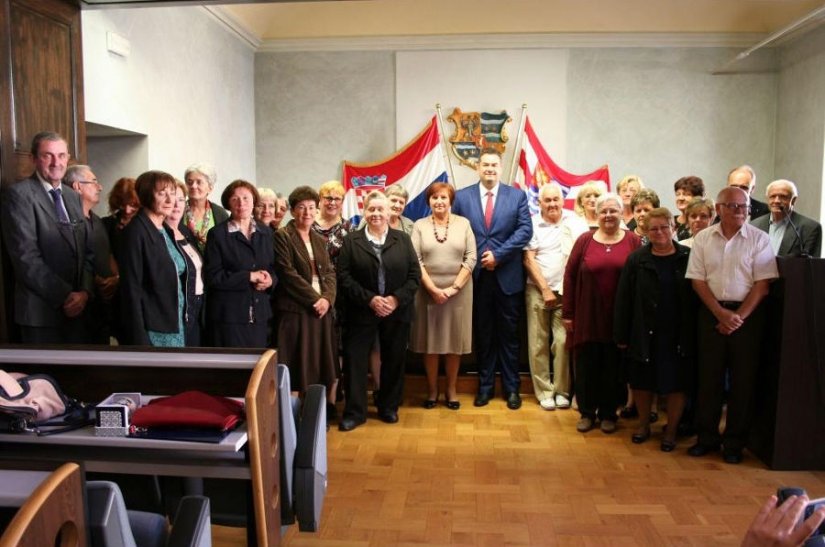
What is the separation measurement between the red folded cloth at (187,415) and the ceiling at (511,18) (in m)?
5.49

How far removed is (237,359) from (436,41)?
5773 millimetres

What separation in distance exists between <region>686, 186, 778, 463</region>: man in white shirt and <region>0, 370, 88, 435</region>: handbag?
111 inches

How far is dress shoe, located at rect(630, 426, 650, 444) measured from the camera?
3.78 meters

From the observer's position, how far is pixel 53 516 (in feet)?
3.48

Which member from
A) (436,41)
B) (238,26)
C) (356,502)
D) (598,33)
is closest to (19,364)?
(356,502)

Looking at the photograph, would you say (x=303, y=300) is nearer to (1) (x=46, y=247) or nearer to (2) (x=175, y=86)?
(1) (x=46, y=247)

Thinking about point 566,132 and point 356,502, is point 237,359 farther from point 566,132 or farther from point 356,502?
point 566,132

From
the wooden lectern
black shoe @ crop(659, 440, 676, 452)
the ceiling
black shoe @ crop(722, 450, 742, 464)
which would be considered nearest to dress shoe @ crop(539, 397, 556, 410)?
black shoe @ crop(659, 440, 676, 452)

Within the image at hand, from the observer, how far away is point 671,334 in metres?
3.60

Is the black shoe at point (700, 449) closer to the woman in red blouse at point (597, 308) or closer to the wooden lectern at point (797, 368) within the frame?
the wooden lectern at point (797, 368)

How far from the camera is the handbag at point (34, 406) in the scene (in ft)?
6.21

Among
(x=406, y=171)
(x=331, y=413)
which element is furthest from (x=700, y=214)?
(x=406, y=171)

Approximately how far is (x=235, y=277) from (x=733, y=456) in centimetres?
262

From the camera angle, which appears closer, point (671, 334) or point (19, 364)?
point (19, 364)
